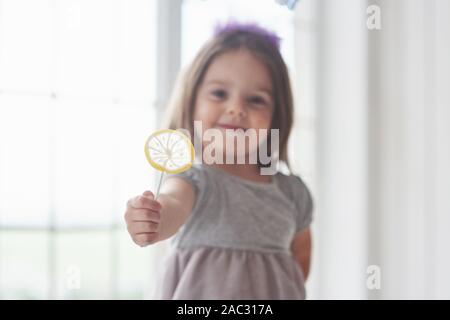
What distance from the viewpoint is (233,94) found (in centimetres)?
61

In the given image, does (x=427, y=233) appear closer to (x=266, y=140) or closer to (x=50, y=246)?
(x=266, y=140)

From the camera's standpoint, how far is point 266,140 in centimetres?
67

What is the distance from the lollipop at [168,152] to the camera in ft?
1.66

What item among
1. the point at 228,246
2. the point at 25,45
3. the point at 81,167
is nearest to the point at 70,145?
the point at 81,167

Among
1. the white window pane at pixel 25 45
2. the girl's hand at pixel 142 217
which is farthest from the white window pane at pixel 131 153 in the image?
the girl's hand at pixel 142 217

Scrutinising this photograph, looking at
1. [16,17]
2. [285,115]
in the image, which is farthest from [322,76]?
[16,17]

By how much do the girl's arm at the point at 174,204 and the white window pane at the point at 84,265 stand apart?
0.18 metres

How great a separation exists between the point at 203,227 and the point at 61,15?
1.07 ft

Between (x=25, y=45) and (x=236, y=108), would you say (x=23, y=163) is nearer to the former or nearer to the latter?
(x=25, y=45)

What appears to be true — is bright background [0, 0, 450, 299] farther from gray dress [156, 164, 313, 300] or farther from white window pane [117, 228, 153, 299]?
gray dress [156, 164, 313, 300]

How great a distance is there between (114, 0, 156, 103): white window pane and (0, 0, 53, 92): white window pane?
9 cm

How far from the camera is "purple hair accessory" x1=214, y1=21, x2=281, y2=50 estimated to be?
0.64 m

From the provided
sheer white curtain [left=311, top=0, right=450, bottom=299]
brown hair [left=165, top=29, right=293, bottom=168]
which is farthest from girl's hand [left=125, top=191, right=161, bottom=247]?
sheer white curtain [left=311, top=0, right=450, bottom=299]

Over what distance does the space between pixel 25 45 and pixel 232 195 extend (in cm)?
32
